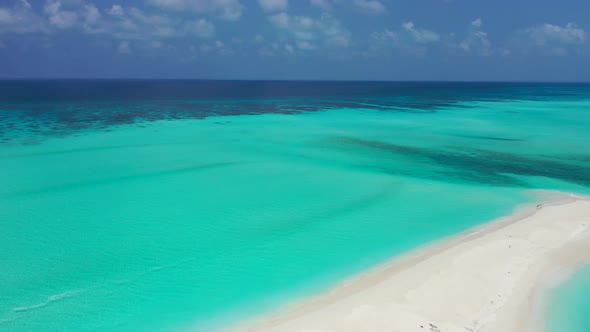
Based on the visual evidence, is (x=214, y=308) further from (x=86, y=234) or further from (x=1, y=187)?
(x=1, y=187)

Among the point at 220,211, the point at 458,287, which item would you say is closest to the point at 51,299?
the point at 220,211

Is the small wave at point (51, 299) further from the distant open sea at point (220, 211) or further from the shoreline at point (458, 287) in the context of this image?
the shoreline at point (458, 287)

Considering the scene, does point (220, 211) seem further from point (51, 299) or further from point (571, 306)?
point (571, 306)

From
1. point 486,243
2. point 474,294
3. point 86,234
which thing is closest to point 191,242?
point 86,234

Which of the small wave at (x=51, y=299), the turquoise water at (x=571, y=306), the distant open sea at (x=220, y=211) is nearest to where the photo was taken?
the turquoise water at (x=571, y=306)

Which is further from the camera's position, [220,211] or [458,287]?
[220,211]

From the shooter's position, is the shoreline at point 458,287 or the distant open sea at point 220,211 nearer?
the shoreline at point 458,287

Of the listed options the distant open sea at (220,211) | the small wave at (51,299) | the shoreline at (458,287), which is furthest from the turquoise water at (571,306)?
the small wave at (51,299)
